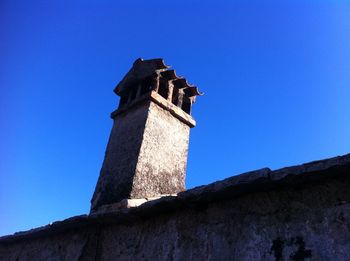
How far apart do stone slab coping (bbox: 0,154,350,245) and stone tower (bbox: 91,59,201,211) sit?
875 mm

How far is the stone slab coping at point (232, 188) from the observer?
6.10 ft

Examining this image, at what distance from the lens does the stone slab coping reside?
1.86 metres

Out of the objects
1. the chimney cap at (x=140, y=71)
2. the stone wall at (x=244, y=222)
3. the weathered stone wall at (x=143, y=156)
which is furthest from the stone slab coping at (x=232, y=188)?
the chimney cap at (x=140, y=71)

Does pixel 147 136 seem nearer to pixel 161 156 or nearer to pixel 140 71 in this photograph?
pixel 161 156

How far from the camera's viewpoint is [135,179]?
13.1 feet

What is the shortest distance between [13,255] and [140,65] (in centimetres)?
331

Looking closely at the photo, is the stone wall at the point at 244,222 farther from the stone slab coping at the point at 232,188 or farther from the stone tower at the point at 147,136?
the stone tower at the point at 147,136

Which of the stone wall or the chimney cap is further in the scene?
the chimney cap

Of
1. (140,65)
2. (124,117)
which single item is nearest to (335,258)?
(124,117)

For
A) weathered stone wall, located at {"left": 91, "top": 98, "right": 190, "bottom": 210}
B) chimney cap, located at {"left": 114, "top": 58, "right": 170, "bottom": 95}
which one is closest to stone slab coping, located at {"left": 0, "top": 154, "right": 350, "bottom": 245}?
weathered stone wall, located at {"left": 91, "top": 98, "right": 190, "bottom": 210}

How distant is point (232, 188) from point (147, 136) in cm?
234

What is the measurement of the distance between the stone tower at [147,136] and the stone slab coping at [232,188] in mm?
875

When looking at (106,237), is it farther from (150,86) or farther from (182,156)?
(150,86)

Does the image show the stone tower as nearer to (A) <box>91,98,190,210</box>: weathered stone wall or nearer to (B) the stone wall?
(A) <box>91,98,190,210</box>: weathered stone wall
